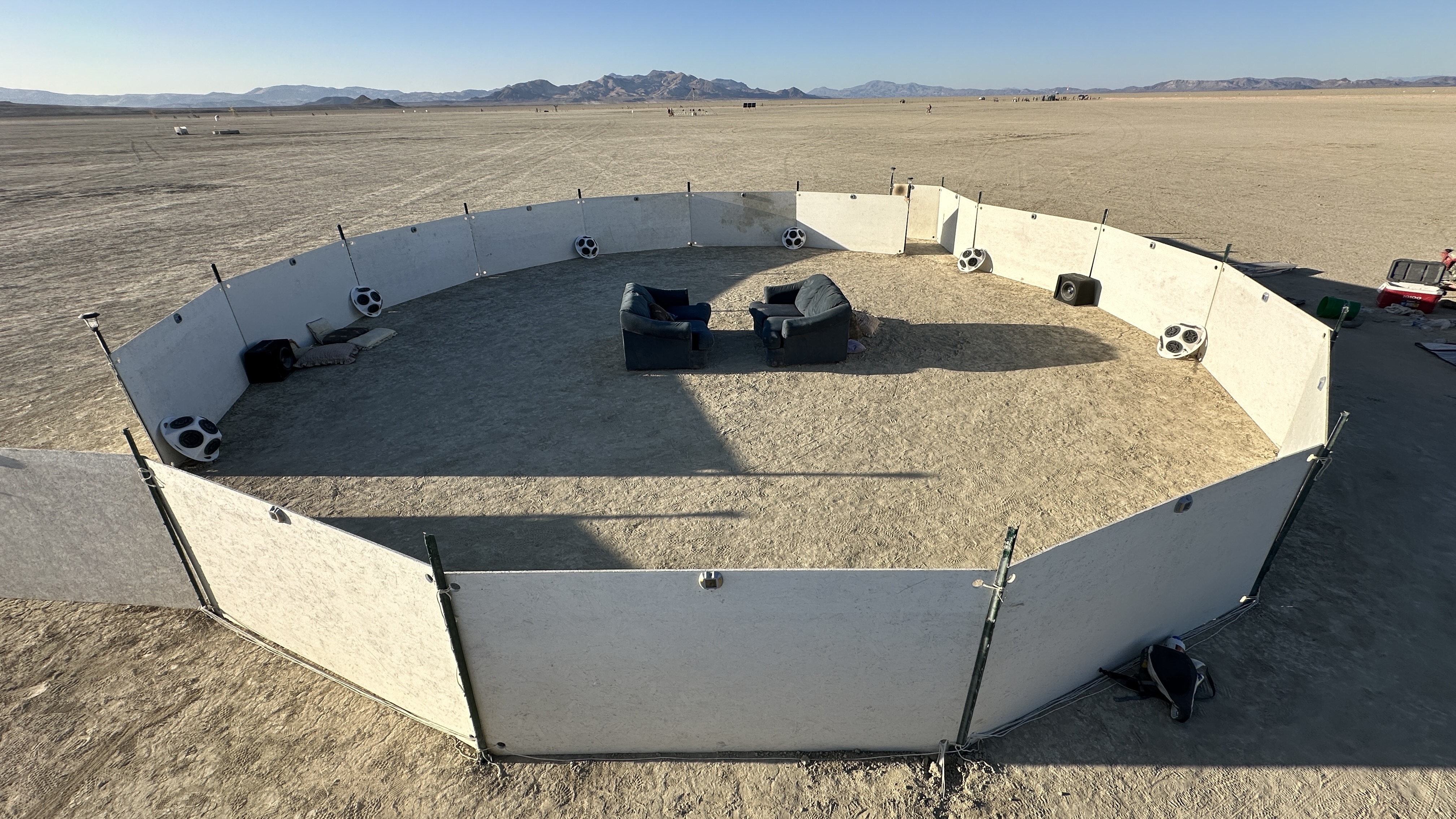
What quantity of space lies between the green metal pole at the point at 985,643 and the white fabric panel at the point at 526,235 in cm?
1403

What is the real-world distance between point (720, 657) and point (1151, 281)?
10882mm

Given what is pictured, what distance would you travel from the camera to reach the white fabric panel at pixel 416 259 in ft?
41.2

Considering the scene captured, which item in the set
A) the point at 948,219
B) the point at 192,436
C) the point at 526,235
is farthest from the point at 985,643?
the point at 948,219

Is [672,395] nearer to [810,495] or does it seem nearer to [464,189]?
[810,495]

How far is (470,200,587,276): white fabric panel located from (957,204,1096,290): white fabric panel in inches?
391

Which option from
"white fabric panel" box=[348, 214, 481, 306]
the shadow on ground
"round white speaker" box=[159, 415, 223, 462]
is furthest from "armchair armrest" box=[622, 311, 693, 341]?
"white fabric panel" box=[348, 214, 481, 306]

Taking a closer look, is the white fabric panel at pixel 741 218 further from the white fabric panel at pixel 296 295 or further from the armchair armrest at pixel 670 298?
the white fabric panel at pixel 296 295

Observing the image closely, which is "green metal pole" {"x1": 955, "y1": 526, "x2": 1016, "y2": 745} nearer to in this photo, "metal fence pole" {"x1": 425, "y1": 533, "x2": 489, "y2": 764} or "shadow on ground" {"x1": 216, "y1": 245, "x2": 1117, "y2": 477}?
"metal fence pole" {"x1": 425, "y1": 533, "x2": 489, "y2": 764}

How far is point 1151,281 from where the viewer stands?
11.0m

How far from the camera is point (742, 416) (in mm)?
8586

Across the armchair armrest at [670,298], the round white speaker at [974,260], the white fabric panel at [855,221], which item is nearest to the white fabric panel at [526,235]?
the armchair armrest at [670,298]

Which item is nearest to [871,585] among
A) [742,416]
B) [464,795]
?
[464,795]

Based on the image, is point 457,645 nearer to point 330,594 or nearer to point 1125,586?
point 330,594

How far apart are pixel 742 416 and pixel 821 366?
208 centimetres
